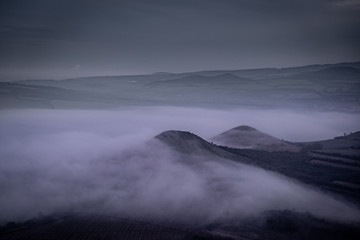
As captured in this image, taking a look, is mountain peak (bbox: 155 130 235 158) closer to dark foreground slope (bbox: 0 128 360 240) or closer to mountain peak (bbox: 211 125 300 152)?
mountain peak (bbox: 211 125 300 152)

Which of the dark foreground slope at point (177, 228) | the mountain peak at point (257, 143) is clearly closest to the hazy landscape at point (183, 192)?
the dark foreground slope at point (177, 228)

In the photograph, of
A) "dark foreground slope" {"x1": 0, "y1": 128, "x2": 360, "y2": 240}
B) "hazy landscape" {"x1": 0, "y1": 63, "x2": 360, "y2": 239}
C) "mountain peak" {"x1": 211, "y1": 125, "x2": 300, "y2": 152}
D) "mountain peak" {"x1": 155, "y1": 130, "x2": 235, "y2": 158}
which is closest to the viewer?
"dark foreground slope" {"x1": 0, "y1": 128, "x2": 360, "y2": 240}

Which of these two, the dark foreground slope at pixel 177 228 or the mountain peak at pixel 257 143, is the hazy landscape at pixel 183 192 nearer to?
the dark foreground slope at pixel 177 228

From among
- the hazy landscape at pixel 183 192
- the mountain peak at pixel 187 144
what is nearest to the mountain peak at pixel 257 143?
the hazy landscape at pixel 183 192

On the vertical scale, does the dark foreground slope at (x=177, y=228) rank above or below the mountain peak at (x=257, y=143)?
below

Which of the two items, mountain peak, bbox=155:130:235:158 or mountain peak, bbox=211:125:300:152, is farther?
mountain peak, bbox=211:125:300:152

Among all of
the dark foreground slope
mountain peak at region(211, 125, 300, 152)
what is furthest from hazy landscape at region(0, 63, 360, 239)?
mountain peak at region(211, 125, 300, 152)

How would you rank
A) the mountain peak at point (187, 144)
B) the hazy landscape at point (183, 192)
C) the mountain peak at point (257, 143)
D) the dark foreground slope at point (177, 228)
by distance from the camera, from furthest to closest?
the mountain peak at point (257, 143) < the mountain peak at point (187, 144) < the hazy landscape at point (183, 192) < the dark foreground slope at point (177, 228)

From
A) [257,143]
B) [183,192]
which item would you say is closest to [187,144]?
[183,192]

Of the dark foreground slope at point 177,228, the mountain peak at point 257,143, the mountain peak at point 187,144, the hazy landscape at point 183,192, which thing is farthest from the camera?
the mountain peak at point 257,143

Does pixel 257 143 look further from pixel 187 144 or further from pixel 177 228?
pixel 177 228

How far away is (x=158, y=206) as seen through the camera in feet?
310

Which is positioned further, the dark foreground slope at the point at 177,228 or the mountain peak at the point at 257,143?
the mountain peak at the point at 257,143

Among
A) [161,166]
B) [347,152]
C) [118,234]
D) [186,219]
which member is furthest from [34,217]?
[347,152]
